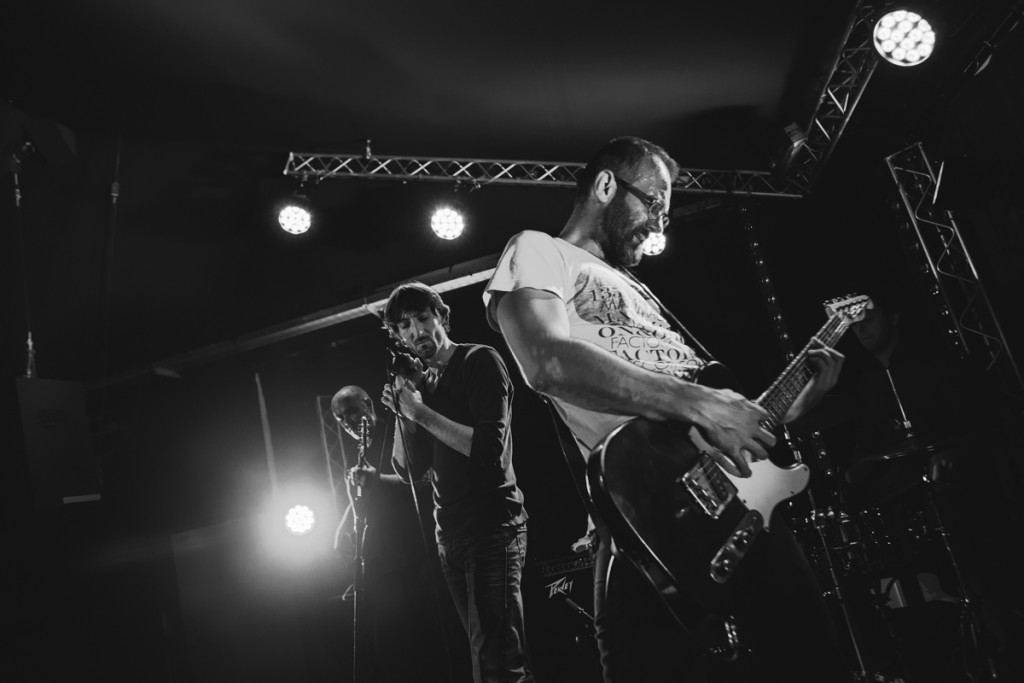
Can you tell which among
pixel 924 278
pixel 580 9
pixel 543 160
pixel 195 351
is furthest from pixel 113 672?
pixel 924 278

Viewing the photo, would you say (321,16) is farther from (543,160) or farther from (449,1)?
(543,160)

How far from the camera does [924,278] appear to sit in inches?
198

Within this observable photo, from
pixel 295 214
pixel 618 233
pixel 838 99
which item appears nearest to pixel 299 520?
pixel 295 214

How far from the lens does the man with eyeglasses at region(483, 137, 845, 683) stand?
4.71 ft

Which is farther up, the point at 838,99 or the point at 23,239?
the point at 23,239

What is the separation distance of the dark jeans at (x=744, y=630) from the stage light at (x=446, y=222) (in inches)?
166

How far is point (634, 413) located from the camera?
150cm

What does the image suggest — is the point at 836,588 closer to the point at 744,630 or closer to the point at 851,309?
the point at 851,309

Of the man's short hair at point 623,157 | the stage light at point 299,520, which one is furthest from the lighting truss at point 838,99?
the stage light at point 299,520

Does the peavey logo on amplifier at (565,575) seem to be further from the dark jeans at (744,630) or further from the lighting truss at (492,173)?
the lighting truss at (492,173)

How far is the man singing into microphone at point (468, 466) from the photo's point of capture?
104 inches

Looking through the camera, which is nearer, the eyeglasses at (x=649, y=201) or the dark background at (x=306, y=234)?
the eyeglasses at (x=649, y=201)

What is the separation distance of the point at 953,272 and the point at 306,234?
5.34 m

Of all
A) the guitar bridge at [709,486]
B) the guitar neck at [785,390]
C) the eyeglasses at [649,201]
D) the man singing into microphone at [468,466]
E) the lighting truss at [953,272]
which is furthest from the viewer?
the lighting truss at [953,272]
